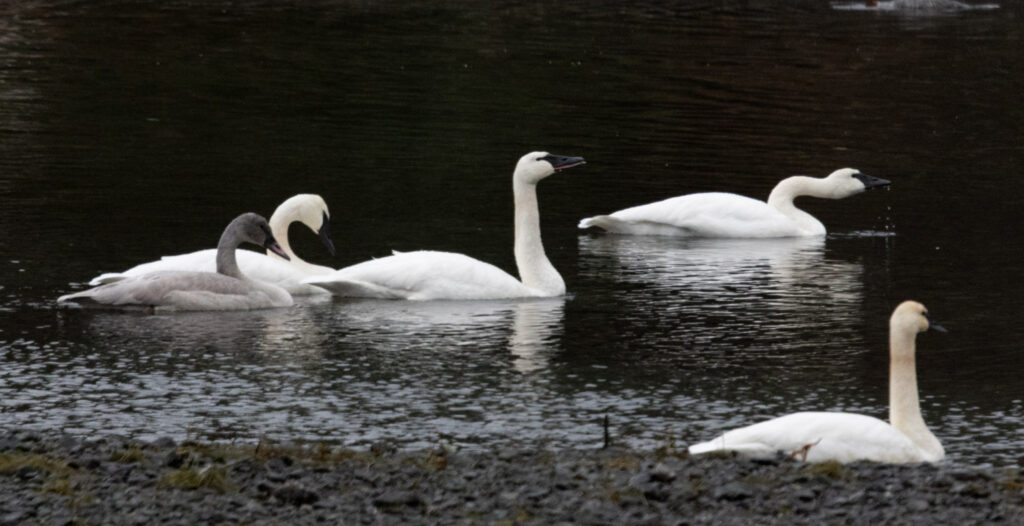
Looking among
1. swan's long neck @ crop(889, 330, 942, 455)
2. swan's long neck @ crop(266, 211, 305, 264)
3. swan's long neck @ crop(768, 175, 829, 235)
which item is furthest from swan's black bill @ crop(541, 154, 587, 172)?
swan's long neck @ crop(889, 330, 942, 455)

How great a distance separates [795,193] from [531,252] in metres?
5.70

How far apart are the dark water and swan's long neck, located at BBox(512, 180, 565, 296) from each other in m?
0.25

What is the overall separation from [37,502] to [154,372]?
154 inches

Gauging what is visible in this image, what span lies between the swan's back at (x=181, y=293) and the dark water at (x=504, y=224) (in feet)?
0.60

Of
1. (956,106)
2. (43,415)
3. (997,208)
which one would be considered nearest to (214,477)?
(43,415)

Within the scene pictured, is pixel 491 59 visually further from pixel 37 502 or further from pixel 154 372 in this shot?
pixel 37 502

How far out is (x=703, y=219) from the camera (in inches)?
767

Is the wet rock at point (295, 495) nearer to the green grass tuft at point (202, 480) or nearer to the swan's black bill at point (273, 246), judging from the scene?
the green grass tuft at point (202, 480)

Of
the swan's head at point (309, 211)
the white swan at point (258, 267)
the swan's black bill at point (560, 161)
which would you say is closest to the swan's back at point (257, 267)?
the white swan at point (258, 267)

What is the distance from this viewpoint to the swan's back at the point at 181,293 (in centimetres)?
1459

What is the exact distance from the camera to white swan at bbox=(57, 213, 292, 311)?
14594 mm

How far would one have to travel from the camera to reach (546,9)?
53.8 m

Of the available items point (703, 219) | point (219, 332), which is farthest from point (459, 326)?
point (703, 219)

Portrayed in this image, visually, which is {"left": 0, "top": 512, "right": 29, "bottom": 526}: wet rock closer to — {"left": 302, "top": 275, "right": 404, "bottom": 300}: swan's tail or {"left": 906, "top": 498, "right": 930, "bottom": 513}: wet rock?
{"left": 906, "top": 498, "right": 930, "bottom": 513}: wet rock
